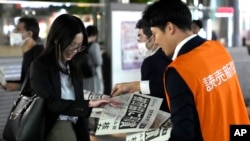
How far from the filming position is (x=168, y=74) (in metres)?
1.67

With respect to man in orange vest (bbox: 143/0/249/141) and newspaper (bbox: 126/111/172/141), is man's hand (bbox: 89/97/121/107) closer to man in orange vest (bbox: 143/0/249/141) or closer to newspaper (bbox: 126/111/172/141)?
newspaper (bbox: 126/111/172/141)

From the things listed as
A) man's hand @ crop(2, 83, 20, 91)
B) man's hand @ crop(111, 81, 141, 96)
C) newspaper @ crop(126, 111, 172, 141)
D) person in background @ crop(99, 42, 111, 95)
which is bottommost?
person in background @ crop(99, 42, 111, 95)

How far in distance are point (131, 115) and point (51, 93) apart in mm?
495

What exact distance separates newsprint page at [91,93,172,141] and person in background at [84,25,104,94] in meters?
4.27

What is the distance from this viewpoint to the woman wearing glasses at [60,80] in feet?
7.51

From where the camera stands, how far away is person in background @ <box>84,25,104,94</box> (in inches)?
254

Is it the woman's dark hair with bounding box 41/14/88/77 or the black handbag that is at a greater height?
the woman's dark hair with bounding box 41/14/88/77

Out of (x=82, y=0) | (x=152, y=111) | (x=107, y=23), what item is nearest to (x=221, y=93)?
(x=152, y=111)

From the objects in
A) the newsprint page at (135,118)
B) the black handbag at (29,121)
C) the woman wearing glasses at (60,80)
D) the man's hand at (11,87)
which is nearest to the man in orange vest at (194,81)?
the newsprint page at (135,118)

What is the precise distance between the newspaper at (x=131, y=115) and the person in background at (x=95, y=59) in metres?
4.27

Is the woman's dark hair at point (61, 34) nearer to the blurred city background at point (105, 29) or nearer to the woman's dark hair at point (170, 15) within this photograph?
the woman's dark hair at point (170, 15)

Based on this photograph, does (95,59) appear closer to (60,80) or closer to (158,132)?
(60,80)

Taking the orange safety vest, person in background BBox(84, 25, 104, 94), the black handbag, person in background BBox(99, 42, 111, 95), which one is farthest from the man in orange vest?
person in background BBox(99, 42, 111, 95)

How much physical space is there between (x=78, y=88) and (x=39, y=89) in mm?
256
